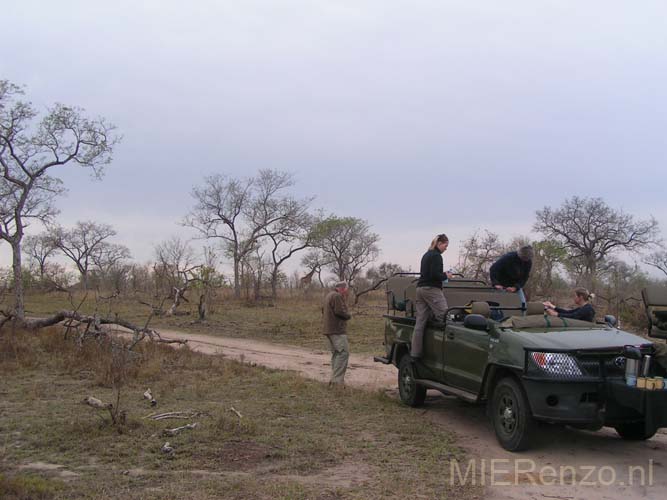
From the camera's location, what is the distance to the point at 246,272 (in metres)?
42.0

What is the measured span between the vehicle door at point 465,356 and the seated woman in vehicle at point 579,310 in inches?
45.8

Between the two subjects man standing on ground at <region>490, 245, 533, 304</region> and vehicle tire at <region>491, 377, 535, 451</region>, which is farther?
man standing on ground at <region>490, 245, 533, 304</region>

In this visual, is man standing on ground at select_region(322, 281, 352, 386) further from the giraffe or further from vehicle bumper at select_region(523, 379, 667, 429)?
the giraffe

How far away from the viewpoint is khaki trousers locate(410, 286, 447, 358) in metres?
8.00

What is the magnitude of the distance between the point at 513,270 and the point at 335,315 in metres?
3.07

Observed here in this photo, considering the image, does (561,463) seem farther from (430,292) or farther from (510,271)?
(510,271)

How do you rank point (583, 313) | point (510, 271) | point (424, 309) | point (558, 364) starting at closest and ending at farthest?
point (558, 364) < point (583, 313) < point (424, 309) < point (510, 271)

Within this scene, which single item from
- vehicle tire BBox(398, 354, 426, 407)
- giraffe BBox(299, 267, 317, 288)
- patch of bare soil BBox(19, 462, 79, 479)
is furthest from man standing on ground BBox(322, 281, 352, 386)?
giraffe BBox(299, 267, 317, 288)

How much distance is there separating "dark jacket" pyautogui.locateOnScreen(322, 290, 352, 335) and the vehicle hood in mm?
4142

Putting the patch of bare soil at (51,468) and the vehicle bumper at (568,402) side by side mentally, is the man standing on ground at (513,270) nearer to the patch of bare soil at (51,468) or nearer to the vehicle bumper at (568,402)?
the vehicle bumper at (568,402)

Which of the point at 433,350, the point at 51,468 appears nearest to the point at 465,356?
the point at 433,350

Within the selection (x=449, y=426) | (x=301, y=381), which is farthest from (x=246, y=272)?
(x=449, y=426)

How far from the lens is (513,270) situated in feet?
29.0

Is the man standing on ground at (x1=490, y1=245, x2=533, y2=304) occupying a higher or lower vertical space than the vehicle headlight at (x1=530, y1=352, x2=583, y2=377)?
higher
